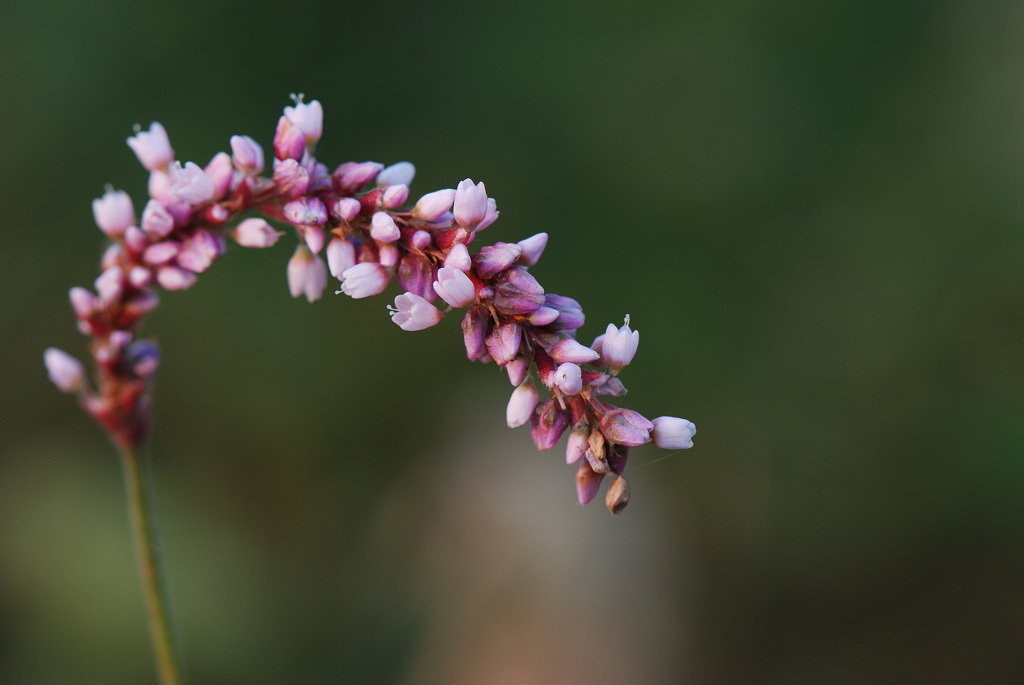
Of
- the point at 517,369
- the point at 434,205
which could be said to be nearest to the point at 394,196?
the point at 434,205

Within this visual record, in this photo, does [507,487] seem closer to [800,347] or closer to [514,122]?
[800,347]

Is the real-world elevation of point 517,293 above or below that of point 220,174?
below

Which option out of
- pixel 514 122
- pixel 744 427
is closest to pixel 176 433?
pixel 514 122

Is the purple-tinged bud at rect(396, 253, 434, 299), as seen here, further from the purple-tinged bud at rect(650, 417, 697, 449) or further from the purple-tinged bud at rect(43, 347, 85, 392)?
the purple-tinged bud at rect(43, 347, 85, 392)

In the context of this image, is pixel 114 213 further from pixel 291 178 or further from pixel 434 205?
pixel 434 205

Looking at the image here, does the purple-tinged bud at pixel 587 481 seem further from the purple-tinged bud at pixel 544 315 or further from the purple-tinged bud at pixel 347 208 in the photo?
the purple-tinged bud at pixel 347 208

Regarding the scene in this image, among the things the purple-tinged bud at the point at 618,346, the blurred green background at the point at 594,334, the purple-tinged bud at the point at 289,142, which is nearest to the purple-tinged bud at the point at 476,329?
the purple-tinged bud at the point at 618,346

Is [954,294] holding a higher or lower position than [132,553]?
higher
